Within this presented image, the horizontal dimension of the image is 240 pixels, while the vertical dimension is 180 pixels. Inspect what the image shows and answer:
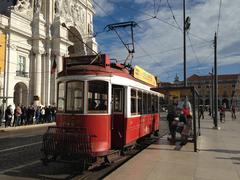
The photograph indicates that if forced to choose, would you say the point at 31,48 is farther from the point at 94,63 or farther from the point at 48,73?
the point at 94,63

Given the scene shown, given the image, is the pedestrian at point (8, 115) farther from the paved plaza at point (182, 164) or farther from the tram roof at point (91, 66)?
the tram roof at point (91, 66)

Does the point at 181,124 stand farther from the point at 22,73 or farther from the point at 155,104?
the point at 22,73

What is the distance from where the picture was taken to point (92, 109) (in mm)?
10062

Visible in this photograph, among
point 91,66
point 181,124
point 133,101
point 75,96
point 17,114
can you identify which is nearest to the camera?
point 75,96

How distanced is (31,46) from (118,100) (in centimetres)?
4043

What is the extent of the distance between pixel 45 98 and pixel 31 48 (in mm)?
7079

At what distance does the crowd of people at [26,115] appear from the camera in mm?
28711

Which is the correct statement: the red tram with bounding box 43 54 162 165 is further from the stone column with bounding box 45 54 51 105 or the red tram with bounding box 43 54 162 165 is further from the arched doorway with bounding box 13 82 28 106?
the stone column with bounding box 45 54 51 105

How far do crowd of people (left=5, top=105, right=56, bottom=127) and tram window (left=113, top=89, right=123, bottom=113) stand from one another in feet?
62.8

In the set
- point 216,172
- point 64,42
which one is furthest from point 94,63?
point 64,42

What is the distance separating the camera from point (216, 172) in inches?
373

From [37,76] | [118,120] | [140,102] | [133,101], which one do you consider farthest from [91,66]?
[37,76]

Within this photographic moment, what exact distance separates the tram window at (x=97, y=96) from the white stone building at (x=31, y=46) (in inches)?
1324

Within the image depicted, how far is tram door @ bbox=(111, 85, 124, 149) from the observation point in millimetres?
11000
